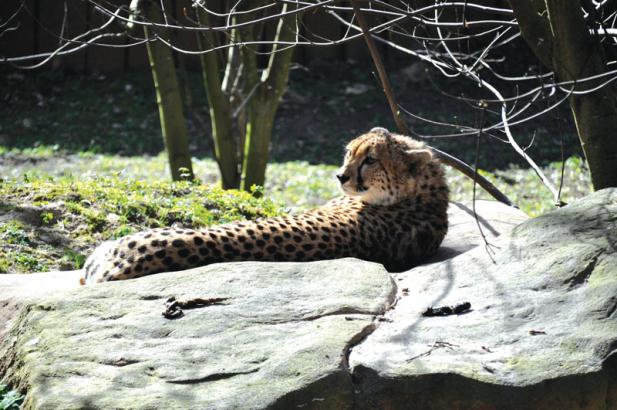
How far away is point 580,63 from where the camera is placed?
4258 millimetres

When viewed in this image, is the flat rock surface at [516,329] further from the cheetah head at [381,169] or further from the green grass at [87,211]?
the green grass at [87,211]

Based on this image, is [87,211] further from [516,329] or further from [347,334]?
[516,329]

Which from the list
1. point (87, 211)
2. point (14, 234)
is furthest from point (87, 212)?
point (14, 234)

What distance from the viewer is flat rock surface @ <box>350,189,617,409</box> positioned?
10.2ft

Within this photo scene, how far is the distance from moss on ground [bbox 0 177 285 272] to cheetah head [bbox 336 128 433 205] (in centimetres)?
137

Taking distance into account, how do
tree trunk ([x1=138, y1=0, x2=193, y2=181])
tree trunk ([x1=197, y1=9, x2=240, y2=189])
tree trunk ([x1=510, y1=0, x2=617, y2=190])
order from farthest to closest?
tree trunk ([x1=197, y1=9, x2=240, y2=189])
tree trunk ([x1=138, y1=0, x2=193, y2=181])
tree trunk ([x1=510, y1=0, x2=617, y2=190])

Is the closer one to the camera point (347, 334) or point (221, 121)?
point (347, 334)

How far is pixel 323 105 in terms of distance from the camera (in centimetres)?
1383

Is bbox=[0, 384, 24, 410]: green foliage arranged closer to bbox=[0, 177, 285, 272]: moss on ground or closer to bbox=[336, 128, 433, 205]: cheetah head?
bbox=[0, 177, 285, 272]: moss on ground

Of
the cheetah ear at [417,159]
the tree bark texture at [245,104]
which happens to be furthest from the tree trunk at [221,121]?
the cheetah ear at [417,159]

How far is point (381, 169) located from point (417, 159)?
0.89 feet

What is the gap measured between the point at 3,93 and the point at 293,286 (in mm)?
11370

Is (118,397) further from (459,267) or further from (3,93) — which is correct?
(3,93)

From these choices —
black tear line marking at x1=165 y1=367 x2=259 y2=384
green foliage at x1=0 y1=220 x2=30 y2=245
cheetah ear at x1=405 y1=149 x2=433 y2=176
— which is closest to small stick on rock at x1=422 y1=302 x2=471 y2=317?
black tear line marking at x1=165 y1=367 x2=259 y2=384
